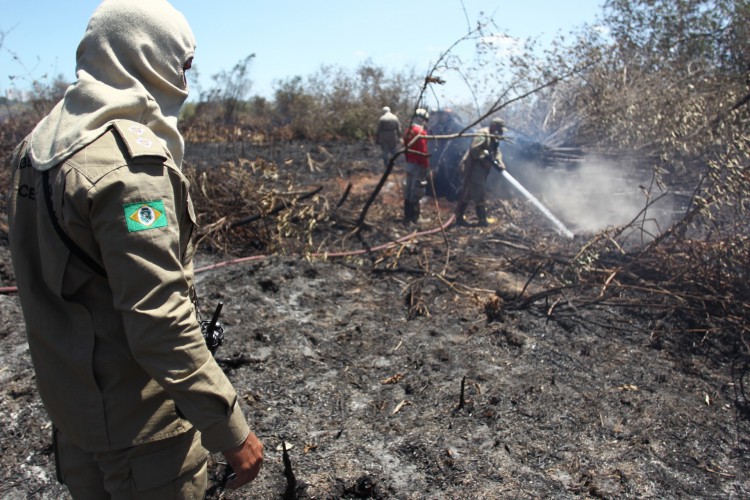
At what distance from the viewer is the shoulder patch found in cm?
130

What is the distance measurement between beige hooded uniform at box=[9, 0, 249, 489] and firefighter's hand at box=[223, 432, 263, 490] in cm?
3

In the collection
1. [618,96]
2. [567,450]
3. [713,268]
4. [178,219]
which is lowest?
[567,450]

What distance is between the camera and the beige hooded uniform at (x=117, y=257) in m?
1.25

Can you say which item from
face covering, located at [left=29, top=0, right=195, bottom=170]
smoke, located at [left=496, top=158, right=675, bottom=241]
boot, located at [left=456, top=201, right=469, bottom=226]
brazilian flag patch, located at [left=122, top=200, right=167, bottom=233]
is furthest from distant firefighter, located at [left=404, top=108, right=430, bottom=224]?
brazilian flag patch, located at [left=122, top=200, right=167, bottom=233]

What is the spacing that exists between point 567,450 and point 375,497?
1.09 metres

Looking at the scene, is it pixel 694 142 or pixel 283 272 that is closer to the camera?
pixel 283 272

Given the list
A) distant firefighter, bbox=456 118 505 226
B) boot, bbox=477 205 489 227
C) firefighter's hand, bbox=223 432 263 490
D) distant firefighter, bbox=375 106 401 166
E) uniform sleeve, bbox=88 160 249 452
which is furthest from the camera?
distant firefighter, bbox=375 106 401 166

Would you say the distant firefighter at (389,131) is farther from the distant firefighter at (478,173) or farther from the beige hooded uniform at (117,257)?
the beige hooded uniform at (117,257)

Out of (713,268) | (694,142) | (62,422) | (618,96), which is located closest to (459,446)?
(62,422)

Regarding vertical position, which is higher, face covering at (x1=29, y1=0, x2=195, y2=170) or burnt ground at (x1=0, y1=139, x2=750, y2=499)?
face covering at (x1=29, y1=0, x2=195, y2=170)

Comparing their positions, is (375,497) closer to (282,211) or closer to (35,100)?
(282,211)

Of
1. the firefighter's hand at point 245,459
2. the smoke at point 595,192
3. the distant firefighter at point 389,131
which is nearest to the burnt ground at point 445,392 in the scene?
the firefighter's hand at point 245,459

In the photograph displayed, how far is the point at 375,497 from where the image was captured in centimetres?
253

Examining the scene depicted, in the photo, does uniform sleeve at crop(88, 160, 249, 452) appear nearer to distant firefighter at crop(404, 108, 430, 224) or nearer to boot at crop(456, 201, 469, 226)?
distant firefighter at crop(404, 108, 430, 224)
